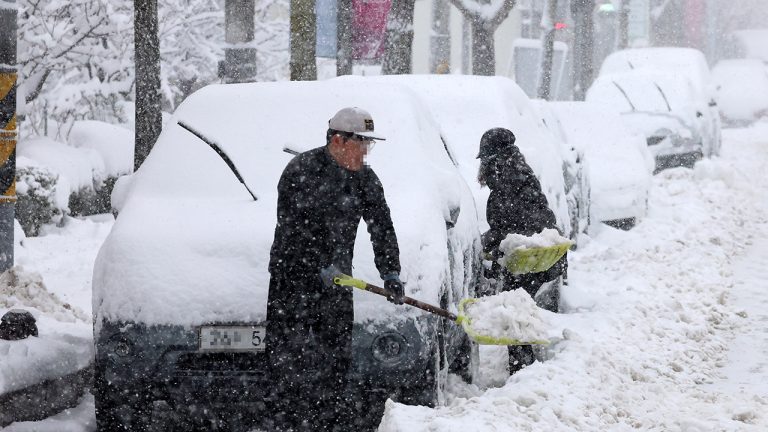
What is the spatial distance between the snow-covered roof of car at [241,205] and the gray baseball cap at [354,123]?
56 cm

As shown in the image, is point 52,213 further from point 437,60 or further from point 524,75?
point 437,60

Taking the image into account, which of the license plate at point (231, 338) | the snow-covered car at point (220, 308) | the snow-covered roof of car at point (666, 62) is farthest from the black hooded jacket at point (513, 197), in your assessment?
the snow-covered roof of car at point (666, 62)

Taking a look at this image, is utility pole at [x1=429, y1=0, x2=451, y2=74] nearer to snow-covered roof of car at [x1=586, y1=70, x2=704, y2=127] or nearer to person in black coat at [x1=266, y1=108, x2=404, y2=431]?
snow-covered roof of car at [x1=586, y1=70, x2=704, y2=127]

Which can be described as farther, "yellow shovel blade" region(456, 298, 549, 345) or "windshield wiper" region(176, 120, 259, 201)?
"windshield wiper" region(176, 120, 259, 201)

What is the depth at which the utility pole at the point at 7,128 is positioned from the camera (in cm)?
796

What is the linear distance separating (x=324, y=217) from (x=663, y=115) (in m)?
15.3

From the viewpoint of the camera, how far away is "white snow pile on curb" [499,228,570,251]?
23.0 feet

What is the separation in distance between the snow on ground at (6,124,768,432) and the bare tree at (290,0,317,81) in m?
2.87

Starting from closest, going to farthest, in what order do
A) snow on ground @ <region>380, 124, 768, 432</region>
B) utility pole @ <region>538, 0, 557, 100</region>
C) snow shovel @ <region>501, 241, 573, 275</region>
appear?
1. snow on ground @ <region>380, 124, 768, 432</region>
2. snow shovel @ <region>501, 241, 573, 275</region>
3. utility pole @ <region>538, 0, 557, 100</region>

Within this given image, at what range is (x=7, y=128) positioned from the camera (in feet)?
26.5

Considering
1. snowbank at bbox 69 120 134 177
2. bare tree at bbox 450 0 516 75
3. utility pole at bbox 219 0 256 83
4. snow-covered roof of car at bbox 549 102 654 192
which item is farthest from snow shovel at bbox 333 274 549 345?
bare tree at bbox 450 0 516 75

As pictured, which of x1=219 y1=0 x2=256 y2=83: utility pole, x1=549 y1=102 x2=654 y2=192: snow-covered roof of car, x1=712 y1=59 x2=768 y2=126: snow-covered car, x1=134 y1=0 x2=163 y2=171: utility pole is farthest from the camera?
x1=712 y1=59 x2=768 y2=126: snow-covered car

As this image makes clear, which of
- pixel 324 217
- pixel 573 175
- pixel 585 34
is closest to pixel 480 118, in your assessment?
pixel 573 175

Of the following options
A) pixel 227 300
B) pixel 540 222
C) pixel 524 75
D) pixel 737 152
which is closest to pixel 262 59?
pixel 524 75
